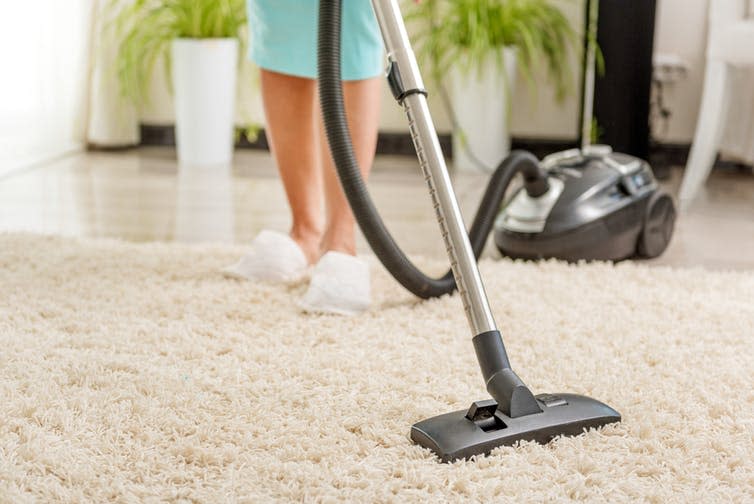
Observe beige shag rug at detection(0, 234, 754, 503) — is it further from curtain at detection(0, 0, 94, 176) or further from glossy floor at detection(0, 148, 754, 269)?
curtain at detection(0, 0, 94, 176)

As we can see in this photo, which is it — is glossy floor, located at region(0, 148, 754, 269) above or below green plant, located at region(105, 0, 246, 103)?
below

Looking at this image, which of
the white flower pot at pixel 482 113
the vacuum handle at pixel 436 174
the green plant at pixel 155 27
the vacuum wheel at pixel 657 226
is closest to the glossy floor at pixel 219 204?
the vacuum wheel at pixel 657 226

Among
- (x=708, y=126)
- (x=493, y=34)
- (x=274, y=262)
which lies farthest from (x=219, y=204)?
(x=708, y=126)

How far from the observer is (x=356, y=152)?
143 centimetres

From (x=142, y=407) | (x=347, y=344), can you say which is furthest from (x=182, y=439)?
(x=347, y=344)

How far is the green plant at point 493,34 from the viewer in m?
2.66

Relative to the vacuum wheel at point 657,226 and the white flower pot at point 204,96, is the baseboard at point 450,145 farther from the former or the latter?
the vacuum wheel at point 657,226

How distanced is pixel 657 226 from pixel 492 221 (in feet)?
1.40

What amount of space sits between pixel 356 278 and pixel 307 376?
0.29 metres

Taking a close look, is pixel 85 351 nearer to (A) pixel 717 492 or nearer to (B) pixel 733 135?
(A) pixel 717 492

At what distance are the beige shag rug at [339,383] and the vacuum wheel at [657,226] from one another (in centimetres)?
12

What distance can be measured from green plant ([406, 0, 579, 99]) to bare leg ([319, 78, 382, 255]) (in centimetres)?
126

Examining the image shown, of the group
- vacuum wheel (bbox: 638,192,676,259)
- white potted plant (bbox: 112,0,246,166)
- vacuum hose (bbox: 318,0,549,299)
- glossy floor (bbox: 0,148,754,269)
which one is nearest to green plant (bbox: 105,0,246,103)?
white potted plant (bbox: 112,0,246,166)

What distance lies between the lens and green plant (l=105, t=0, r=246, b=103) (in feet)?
9.00
